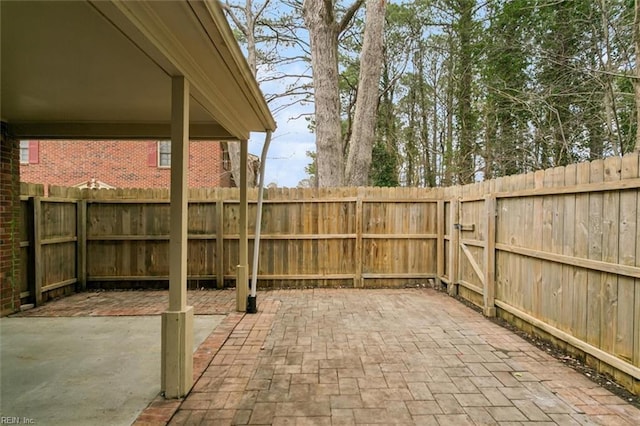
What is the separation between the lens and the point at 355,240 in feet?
20.8

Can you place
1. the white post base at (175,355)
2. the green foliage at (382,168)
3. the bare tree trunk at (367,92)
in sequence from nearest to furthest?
the white post base at (175,355) → the bare tree trunk at (367,92) → the green foliage at (382,168)

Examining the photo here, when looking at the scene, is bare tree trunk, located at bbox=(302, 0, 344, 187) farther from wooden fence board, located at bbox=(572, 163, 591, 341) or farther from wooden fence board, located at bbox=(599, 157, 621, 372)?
wooden fence board, located at bbox=(599, 157, 621, 372)

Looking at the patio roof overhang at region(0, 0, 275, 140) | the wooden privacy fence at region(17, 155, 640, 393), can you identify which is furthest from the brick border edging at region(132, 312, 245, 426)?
the patio roof overhang at region(0, 0, 275, 140)

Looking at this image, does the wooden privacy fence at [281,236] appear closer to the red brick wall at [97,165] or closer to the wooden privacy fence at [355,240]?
the wooden privacy fence at [355,240]

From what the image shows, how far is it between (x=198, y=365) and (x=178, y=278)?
98 centimetres

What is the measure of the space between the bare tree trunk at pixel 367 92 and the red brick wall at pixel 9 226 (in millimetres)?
5772

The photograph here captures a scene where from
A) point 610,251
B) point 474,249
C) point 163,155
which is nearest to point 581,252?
point 610,251

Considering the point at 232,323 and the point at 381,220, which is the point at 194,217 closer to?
the point at 232,323

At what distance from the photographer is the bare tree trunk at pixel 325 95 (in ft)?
24.5

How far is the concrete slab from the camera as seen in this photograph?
244 cm

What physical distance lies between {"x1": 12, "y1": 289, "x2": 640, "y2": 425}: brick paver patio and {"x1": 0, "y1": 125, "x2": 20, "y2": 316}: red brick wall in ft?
9.90

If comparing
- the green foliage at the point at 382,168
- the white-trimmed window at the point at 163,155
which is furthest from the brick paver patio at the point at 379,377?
the white-trimmed window at the point at 163,155

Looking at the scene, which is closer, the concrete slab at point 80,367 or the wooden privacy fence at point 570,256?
the concrete slab at point 80,367

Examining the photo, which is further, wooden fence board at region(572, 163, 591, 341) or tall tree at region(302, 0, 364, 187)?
tall tree at region(302, 0, 364, 187)
